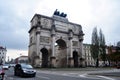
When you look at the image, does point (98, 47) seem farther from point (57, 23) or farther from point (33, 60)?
point (33, 60)

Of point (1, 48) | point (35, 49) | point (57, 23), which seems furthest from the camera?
point (1, 48)

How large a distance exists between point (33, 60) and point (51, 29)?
477 inches

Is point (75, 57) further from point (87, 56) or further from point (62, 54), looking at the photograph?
point (87, 56)

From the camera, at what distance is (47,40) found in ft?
216

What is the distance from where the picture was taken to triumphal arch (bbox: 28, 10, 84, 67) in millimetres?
62938

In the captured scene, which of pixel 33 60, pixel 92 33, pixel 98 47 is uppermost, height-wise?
pixel 92 33

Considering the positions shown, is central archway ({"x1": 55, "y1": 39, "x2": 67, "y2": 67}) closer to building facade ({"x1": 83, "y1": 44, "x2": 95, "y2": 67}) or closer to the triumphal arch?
the triumphal arch

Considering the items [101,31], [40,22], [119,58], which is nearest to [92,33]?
[101,31]

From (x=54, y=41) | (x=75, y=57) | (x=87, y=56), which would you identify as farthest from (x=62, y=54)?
(x=87, y=56)

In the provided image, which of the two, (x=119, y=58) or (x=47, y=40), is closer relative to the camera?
(x=47, y=40)

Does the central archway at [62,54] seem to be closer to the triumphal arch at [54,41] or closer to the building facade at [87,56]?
the triumphal arch at [54,41]

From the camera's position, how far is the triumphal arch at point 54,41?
6294 centimetres

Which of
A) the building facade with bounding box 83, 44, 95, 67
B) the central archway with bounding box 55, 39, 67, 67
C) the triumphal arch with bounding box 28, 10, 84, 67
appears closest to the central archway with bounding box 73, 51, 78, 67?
the triumphal arch with bounding box 28, 10, 84, 67

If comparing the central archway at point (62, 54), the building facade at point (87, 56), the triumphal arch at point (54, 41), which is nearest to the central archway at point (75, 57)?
the triumphal arch at point (54, 41)
